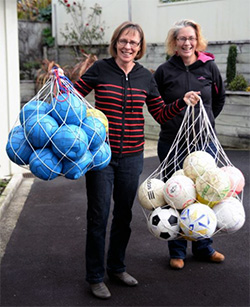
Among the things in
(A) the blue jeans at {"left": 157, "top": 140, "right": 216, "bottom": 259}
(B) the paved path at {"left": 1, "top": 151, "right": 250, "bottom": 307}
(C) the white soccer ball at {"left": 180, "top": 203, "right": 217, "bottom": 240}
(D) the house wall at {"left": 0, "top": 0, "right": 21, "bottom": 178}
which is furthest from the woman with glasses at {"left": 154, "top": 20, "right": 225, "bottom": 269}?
(D) the house wall at {"left": 0, "top": 0, "right": 21, "bottom": 178}

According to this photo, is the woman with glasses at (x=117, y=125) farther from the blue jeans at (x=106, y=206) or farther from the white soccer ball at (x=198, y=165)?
the white soccer ball at (x=198, y=165)

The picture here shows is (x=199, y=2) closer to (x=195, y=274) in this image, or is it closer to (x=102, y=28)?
(x=102, y=28)

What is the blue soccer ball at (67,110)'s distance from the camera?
3.15 meters

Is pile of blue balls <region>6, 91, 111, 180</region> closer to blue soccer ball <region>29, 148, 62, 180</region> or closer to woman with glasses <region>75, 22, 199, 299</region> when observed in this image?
blue soccer ball <region>29, 148, 62, 180</region>

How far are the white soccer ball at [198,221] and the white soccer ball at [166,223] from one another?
0.09 metres

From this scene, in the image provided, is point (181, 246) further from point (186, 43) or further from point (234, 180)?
point (186, 43)

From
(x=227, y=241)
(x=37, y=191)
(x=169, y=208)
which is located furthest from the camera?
(x=37, y=191)

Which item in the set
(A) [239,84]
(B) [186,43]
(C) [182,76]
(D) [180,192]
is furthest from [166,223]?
(A) [239,84]

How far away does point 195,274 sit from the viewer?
13.9 feet

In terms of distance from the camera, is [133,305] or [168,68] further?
[168,68]

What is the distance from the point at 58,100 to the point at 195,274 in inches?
78.7

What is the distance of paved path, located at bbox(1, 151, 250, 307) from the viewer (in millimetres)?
3818

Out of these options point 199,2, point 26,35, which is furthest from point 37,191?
point 26,35

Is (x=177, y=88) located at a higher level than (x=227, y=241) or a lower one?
higher
